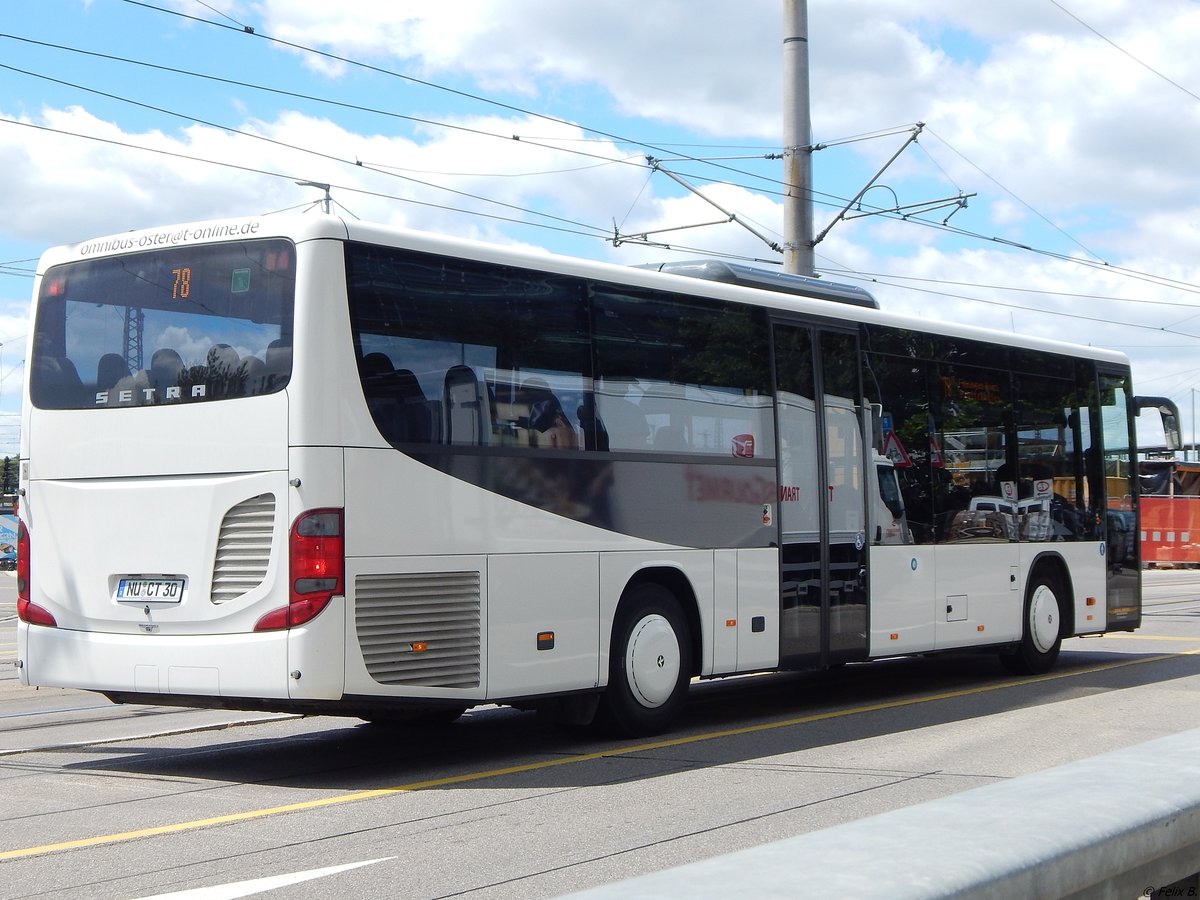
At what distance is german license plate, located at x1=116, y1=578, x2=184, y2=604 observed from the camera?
8.07m

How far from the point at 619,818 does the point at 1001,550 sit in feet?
24.6

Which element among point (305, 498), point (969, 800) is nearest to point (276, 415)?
point (305, 498)

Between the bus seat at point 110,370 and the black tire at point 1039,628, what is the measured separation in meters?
8.76

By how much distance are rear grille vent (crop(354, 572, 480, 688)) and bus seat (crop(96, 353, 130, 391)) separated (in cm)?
201

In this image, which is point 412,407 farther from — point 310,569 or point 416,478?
point 310,569

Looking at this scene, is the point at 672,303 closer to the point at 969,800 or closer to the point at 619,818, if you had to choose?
the point at 619,818

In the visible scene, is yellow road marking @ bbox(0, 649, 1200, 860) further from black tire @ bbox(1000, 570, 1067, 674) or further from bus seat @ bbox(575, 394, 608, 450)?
bus seat @ bbox(575, 394, 608, 450)

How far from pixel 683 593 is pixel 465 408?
243 cm

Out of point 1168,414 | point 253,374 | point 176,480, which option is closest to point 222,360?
point 253,374

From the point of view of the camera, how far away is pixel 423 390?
831 cm

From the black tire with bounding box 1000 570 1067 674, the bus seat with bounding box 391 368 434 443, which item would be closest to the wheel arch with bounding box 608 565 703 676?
the bus seat with bounding box 391 368 434 443

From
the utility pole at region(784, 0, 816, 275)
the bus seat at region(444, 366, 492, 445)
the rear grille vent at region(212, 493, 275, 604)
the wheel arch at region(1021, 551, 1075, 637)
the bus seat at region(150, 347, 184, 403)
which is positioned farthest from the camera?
the utility pole at region(784, 0, 816, 275)

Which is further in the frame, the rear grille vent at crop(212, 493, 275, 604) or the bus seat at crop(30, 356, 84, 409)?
the bus seat at crop(30, 356, 84, 409)

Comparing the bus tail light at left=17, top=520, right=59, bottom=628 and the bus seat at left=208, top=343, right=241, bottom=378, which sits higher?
the bus seat at left=208, top=343, right=241, bottom=378
